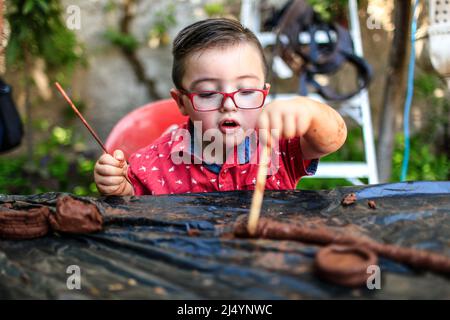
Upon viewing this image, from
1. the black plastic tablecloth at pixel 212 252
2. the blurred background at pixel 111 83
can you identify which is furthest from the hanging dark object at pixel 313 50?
the black plastic tablecloth at pixel 212 252

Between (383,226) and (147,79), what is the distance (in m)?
3.57

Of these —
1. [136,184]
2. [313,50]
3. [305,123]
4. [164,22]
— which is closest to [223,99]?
[305,123]

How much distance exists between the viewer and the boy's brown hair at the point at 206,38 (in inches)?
49.5

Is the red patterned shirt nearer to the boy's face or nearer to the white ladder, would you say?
the boy's face

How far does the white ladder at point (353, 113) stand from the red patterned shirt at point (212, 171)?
1.28 metres

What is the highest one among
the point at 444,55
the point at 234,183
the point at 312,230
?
the point at 444,55

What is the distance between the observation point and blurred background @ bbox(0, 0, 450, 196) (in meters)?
3.50

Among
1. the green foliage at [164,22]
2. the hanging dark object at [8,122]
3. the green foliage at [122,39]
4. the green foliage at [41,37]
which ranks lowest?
the hanging dark object at [8,122]

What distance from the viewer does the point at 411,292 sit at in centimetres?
59

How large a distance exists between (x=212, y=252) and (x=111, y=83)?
3.64 m

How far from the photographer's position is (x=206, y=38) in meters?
1.27

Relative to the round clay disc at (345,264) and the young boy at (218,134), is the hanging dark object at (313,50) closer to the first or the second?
the young boy at (218,134)
